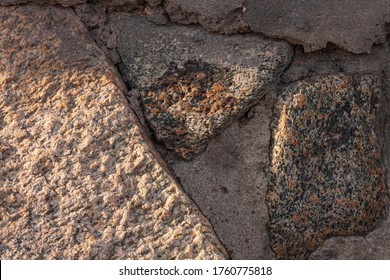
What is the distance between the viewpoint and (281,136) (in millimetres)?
1557

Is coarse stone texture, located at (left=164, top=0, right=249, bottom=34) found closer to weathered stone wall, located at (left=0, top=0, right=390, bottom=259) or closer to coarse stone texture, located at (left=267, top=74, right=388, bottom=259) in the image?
weathered stone wall, located at (left=0, top=0, right=390, bottom=259)

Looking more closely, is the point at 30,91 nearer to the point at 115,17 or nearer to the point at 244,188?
the point at 115,17

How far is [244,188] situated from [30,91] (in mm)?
555

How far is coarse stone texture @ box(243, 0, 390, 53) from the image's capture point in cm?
155

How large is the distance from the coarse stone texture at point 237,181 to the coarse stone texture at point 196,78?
0.03 metres

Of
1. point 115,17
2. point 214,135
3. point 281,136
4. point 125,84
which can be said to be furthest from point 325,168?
point 115,17

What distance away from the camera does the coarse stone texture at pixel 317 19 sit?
61.2 inches

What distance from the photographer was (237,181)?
5.17 ft

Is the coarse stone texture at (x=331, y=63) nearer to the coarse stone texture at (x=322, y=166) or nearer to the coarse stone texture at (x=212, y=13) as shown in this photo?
the coarse stone texture at (x=322, y=166)

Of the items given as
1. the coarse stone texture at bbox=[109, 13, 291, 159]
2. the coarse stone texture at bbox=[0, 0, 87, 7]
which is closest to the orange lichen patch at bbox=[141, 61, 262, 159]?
the coarse stone texture at bbox=[109, 13, 291, 159]

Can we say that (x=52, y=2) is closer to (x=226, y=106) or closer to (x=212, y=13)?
(x=212, y=13)

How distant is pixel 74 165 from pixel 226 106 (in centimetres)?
39

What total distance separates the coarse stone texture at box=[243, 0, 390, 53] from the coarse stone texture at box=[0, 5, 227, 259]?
1.26 ft

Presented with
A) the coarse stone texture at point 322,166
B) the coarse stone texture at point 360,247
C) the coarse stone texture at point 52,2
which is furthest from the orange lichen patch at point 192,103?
the coarse stone texture at point 360,247
